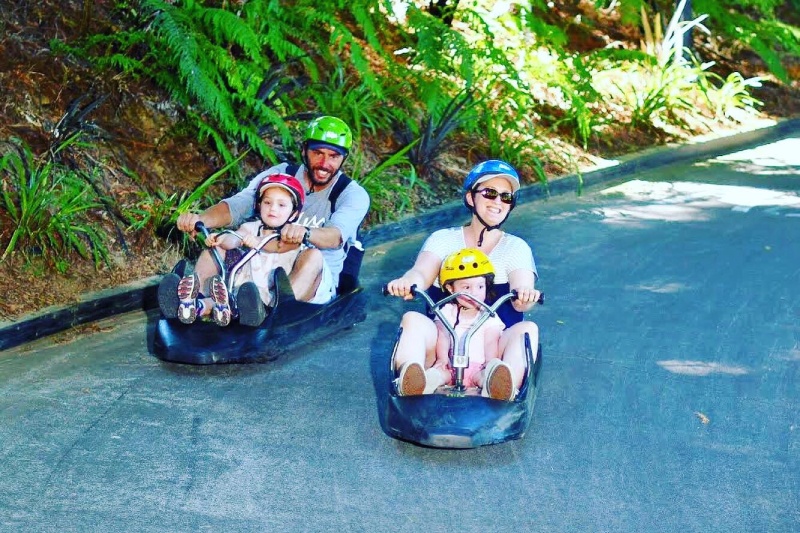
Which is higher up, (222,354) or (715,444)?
(222,354)

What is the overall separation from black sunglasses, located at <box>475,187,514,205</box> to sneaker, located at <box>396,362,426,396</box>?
1.23m

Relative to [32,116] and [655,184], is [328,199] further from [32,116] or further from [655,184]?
[655,184]

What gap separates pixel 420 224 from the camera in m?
11.1

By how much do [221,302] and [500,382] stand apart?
1.93 m

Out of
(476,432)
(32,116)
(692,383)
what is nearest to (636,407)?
(692,383)

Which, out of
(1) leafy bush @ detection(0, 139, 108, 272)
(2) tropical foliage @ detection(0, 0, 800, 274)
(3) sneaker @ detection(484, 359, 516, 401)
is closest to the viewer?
(3) sneaker @ detection(484, 359, 516, 401)

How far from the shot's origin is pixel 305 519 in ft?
16.6

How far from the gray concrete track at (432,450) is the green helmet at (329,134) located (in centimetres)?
123

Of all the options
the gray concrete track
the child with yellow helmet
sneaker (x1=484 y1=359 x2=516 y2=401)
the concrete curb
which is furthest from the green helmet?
sneaker (x1=484 y1=359 x2=516 y2=401)

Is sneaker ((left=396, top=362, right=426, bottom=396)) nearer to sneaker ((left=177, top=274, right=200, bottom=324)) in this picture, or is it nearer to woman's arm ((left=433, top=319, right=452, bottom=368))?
woman's arm ((left=433, top=319, right=452, bottom=368))

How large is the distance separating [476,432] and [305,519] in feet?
3.32

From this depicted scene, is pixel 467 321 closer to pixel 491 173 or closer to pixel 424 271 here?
pixel 424 271

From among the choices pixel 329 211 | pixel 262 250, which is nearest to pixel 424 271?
pixel 262 250

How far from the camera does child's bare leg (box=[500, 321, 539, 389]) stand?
5.99 metres
